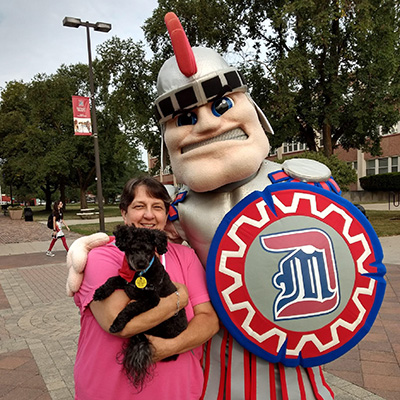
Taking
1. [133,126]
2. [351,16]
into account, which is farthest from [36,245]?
[351,16]

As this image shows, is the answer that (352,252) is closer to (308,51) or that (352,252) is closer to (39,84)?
(308,51)

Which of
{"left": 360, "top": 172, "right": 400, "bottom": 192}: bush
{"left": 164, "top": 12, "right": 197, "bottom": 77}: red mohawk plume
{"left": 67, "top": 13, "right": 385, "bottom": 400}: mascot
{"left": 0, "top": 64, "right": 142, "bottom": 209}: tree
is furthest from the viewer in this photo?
{"left": 0, "top": 64, "right": 142, "bottom": 209}: tree

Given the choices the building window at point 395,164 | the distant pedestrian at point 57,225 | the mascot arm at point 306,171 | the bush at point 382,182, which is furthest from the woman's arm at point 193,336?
the building window at point 395,164

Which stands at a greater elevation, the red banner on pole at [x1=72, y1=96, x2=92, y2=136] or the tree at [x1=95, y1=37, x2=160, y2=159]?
the tree at [x1=95, y1=37, x2=160, y2=159]

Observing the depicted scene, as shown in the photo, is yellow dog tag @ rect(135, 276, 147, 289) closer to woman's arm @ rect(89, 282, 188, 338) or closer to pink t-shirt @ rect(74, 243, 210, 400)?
woman's arm @ rect(89, 282, 188, 338)

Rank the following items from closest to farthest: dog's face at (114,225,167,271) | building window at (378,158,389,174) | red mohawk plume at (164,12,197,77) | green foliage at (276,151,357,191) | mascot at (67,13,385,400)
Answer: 1. dog's face at (114,225,167,271)
2. mascot at (67,13,385,400)
3. red mohawk plume at (164,12,197,77)
4. green foliage at (276,151,357,191)
5. building window at (378,158,389,174)

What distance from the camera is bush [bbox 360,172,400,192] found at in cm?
2672

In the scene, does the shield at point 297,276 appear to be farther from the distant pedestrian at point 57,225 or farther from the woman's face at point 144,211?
the distant pedestrian at point 57,225

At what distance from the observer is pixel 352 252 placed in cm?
161

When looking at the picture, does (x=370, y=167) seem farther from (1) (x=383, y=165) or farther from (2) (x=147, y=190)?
(2) (x=147, y=190)

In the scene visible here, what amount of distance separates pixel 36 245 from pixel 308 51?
11200mm

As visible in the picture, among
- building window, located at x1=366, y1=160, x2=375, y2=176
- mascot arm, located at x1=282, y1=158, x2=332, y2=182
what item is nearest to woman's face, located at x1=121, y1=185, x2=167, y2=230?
mascot arm, located at x1=282, y1=158, x2=332, y2=182

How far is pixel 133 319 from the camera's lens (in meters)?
1.44

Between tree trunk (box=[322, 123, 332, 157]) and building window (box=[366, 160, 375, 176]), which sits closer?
Result: tree trunk (box=[322, 123, 332, 157])
